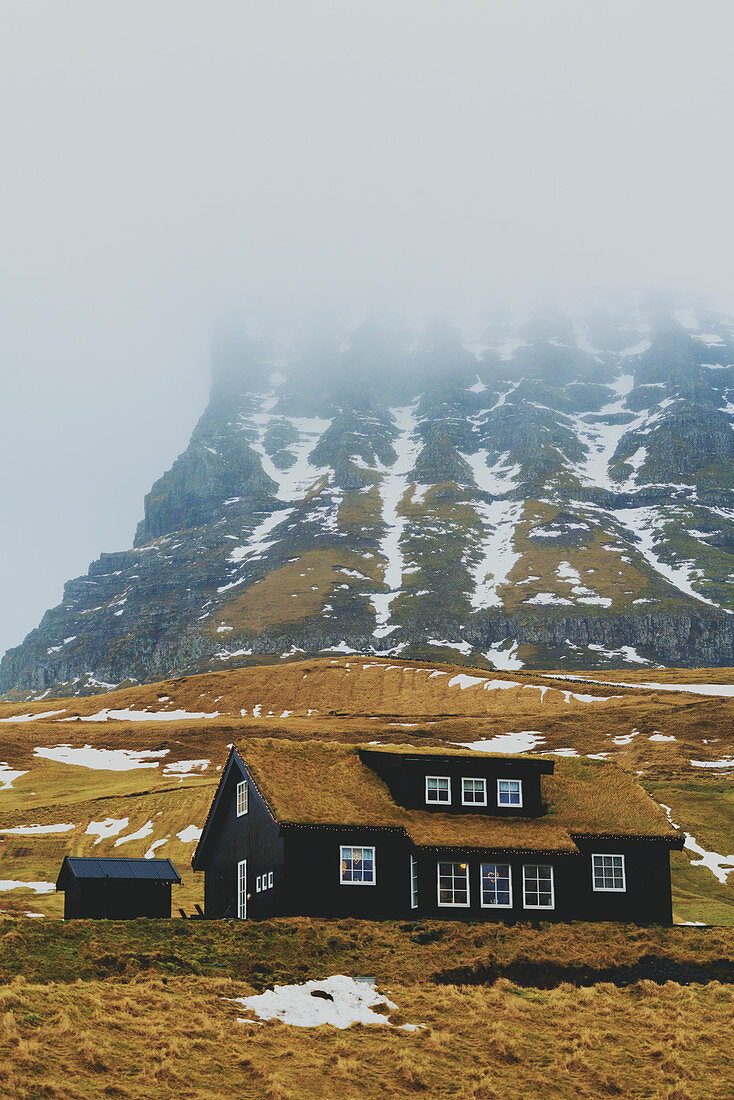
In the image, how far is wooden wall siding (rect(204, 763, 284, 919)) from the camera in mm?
33875

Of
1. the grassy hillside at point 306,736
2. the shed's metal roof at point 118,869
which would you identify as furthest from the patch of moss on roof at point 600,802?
the shed's metal roof at point 118,869

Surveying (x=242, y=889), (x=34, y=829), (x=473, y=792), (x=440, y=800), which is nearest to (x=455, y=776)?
(x=473, y=792)

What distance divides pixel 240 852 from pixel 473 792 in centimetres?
944

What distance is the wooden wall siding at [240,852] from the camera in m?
33.9

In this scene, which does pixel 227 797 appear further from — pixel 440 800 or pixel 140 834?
pixel 140 834

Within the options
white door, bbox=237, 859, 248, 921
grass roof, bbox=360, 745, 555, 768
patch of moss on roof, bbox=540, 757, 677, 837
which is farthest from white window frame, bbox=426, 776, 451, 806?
white door, bbox=237, 859, 248, 921

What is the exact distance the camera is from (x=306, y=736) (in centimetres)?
10338

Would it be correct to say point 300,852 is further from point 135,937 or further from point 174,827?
point 174,827

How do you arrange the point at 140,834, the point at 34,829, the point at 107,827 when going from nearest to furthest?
the point at 140,834, the point at 107,827, the point at 34,829

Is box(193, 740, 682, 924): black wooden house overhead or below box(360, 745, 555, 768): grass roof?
below

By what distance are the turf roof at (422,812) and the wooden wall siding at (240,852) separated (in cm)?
106

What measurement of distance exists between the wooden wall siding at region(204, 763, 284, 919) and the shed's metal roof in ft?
9.88

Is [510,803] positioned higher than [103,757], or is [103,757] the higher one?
[510,803]

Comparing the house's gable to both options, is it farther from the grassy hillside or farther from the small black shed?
the grassy hillside
